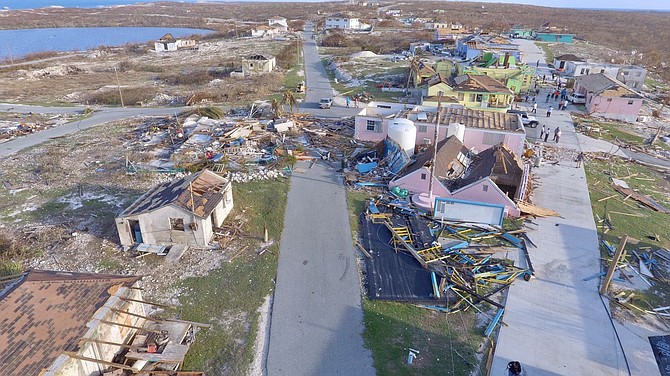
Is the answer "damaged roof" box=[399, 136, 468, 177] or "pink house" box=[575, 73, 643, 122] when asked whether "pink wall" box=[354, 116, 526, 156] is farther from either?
"pink house" box=[575, 73, 643, 122]

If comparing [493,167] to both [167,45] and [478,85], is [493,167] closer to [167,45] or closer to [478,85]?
[478,85]

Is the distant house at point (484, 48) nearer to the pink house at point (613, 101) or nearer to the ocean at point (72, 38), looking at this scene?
the pink house at point (613, 101)

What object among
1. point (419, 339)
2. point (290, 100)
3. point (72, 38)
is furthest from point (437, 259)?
point (72, 38)

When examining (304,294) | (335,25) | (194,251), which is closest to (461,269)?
(304,294)

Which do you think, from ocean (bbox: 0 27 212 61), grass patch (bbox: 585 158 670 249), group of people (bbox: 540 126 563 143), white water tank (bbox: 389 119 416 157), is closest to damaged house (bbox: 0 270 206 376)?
white water tank (bbox: 389 119 416 157)

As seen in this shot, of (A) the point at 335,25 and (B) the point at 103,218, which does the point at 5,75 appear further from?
(A) the point at 335,25
